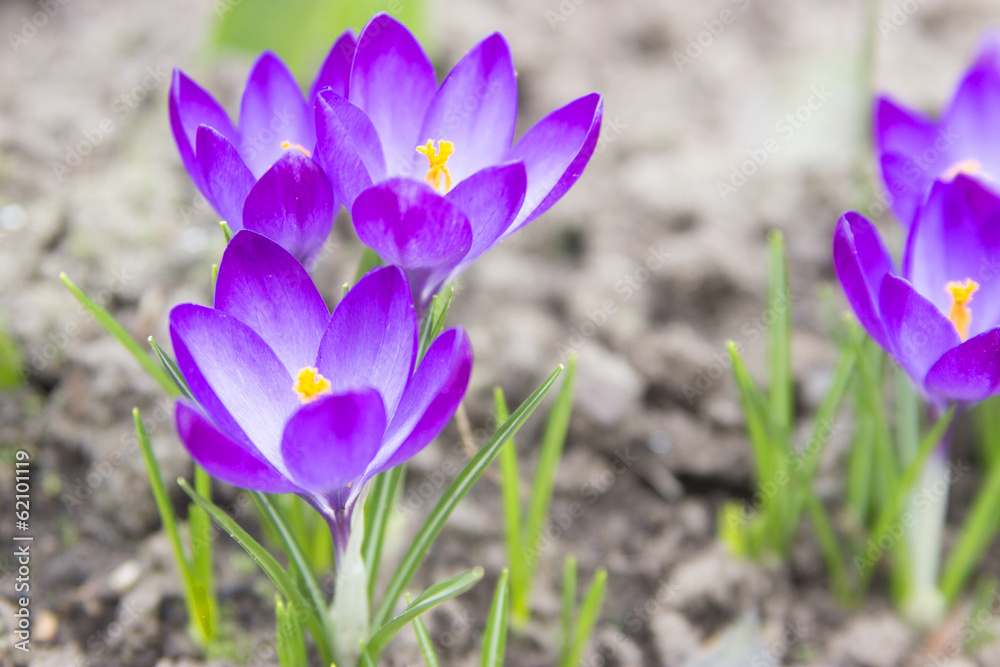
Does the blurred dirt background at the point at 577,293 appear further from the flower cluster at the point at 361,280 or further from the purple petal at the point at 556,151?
the purple petal at the point at 556,151

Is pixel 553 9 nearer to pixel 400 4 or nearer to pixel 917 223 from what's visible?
pixel 400 4

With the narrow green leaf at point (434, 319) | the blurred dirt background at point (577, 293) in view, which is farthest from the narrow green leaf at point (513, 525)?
the narrow green leaf at point (434, 319)

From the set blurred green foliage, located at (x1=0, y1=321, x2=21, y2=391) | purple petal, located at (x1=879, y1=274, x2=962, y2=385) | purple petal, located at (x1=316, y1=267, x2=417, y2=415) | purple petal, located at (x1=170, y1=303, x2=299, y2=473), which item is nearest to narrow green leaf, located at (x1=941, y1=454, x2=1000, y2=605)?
purple petal, located at (x1=879, y1=274, x2=962, y2=385)

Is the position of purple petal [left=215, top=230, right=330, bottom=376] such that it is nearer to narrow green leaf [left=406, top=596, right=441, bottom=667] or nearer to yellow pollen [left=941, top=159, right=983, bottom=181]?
narrow green leaf [left=406, top=596, right=441, bottom=667]

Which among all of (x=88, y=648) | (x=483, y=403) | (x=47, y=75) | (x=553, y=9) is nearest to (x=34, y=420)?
(x=88, y=648)

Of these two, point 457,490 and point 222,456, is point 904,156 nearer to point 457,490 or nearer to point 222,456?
point 457,490

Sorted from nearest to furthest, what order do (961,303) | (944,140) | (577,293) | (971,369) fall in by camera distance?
1. (971,369)
2. (961,303)
3. (944,140)
4. (577,293)

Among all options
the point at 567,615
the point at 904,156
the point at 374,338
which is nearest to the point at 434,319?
the point at 374,338
